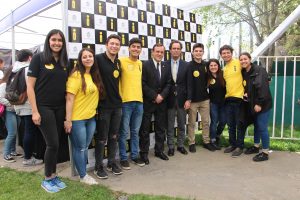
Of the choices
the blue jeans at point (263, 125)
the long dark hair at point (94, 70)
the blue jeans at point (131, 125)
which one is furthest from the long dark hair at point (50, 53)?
the blue jeans at point (263, 125)

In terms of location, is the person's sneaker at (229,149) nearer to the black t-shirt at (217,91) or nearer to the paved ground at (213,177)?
the paved ground at (213,177)

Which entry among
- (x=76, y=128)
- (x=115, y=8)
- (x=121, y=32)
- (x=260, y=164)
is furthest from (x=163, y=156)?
(x=115, y=8)

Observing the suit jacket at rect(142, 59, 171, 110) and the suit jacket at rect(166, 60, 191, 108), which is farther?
the suit jacket at rect(166, 60, 191, 108)

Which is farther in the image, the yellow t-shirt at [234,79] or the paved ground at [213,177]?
the yellow t-shirt at [234,79]

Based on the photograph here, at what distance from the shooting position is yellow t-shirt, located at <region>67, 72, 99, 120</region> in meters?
3.18

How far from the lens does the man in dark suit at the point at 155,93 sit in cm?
418

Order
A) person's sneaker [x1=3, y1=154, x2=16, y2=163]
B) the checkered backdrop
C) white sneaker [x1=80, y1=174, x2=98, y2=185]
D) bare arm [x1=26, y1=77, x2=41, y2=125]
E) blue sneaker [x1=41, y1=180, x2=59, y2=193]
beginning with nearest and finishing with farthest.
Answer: bare arm [x1=26, y1=77, x2=41, y2=125] < blue sneaker [x1=41, y1=180, x2=59, y2=193] < white sneaker [x1=80, y1=174, x2=98, y2=185] < the checkered backdrop < person's sneaker [x1=3, y1=154, x2=16, y2=163]

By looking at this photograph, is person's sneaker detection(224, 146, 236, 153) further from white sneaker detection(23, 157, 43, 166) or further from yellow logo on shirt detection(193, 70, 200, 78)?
white sneaker detection(23, 157, 43, 166)

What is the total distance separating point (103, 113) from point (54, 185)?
3.26 ft

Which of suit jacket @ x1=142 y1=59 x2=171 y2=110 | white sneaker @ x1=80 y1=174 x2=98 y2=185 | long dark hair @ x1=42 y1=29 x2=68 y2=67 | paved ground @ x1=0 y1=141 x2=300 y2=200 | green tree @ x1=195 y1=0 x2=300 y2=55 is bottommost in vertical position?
paved ground @ x1=0 y1=141 x2=300 y2=200

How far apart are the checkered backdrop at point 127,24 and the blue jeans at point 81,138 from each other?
0.53 m

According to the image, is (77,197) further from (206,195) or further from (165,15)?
(165,15)

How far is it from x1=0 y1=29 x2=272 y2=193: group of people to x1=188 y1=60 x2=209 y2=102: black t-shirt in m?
0.02

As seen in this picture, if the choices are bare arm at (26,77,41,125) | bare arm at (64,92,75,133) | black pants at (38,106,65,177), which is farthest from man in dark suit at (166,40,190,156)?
bare arm at (26,77,41,125)
